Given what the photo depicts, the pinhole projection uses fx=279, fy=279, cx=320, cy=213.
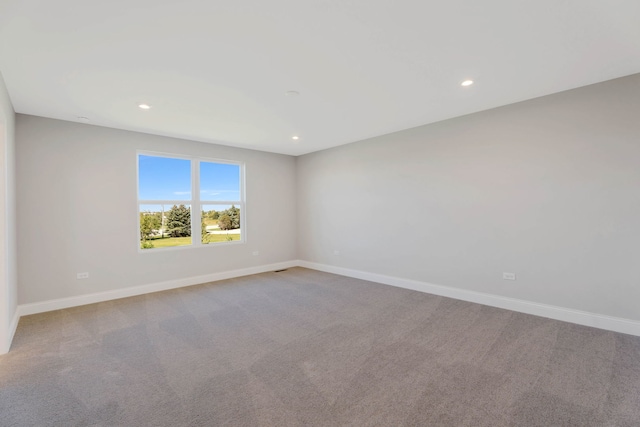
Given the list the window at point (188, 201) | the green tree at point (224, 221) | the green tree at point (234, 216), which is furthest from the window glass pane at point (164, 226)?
the green tree at point (234, 216)

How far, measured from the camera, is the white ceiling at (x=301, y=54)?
73.1 inches

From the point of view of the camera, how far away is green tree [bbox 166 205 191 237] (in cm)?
504

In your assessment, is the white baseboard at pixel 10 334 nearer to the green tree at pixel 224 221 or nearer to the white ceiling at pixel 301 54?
the white ceiling at pixel 301 54

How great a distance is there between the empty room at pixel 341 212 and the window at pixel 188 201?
37 mm

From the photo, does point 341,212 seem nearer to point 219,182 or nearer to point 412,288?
point 412,288

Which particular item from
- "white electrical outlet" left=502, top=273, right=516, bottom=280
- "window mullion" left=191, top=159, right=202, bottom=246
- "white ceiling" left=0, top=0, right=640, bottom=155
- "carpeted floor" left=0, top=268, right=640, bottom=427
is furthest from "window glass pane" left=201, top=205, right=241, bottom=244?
"white electrical outlet" left=502, top=273, right=516, bottom=280

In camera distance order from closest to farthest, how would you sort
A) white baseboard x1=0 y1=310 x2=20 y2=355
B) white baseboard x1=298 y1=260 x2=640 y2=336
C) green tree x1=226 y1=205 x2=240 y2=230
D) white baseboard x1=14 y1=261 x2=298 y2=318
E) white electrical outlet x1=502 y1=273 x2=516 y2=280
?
white baseboard x1=0 y1=310 x2=20 y2=355 < white baseboard x1=298 y1=260 x2=640 y2=336 < white electrical outlet x1=502 y1=273 x2=516 y2=280 < white baseboard x1=14 y1=261 x2=298 y2=318 < green tree x1=226 y1=205 x2=240 y2=230

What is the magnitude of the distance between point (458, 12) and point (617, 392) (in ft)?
9.63

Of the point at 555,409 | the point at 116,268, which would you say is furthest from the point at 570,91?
the point at 116,268

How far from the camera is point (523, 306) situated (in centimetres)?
358

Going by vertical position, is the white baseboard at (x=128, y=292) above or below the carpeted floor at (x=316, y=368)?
above

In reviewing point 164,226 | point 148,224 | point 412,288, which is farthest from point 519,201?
point 148,224

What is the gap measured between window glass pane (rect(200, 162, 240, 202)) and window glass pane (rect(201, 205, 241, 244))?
206mm

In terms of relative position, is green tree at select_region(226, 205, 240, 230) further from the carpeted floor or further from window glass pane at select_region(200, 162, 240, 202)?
the carpeted floor
